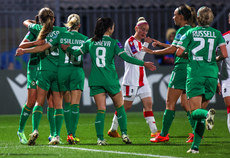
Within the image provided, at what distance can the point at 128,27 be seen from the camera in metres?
15.4

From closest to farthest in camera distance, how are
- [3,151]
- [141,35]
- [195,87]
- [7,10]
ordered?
[195,87], [3,151], [141,35], [7,10]

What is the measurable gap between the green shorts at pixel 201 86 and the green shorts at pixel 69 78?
189cm

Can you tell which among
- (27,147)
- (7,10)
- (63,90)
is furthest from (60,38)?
(7,10)

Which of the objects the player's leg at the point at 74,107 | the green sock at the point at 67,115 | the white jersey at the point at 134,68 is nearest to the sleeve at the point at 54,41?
the player's leg at the point at 74,107

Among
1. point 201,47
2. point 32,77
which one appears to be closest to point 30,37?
point 32,77

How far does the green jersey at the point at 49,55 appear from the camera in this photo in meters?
7.81

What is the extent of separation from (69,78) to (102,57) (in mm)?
621

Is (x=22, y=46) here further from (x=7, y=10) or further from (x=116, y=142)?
(x=7, y=10)

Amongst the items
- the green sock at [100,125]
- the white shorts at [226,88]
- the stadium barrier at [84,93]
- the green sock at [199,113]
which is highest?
the white shorts at [226,88]

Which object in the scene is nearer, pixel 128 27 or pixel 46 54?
pixel 46 54

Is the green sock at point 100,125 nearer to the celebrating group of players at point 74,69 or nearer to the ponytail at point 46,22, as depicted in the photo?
the celebrating group of players at point 74,69

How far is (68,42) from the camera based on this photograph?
782cm

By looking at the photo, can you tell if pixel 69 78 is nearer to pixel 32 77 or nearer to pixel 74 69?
pixel 74 69

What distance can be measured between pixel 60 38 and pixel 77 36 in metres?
0.27
